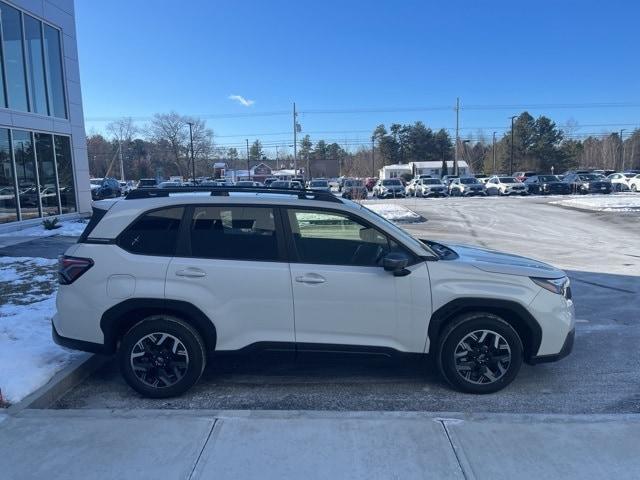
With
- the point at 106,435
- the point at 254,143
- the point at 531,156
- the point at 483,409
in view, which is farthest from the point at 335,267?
the point at 254,143

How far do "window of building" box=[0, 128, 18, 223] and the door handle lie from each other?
590 inches

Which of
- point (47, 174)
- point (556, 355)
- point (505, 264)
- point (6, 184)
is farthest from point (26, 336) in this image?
point (47, 174)

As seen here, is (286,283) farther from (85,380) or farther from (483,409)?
(85,380)

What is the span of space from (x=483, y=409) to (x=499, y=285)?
3.23 ft

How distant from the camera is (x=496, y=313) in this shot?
405cm

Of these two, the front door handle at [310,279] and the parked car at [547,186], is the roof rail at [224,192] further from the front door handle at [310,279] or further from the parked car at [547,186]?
the parked car at [547,186]

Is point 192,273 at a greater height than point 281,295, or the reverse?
point 192,273

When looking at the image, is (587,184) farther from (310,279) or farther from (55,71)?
(310,279)

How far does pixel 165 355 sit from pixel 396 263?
2.03 meters

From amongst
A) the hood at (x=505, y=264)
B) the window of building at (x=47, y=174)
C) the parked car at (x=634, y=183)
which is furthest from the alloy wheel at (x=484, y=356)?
the parked car at (x=634, y=183)

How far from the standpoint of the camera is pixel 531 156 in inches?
3174

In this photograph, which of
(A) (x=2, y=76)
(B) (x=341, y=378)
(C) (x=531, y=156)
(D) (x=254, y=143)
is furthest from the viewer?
(D) (x=254, y=143)

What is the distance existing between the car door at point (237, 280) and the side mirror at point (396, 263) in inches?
31.0

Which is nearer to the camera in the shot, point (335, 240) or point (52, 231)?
point (335, 240)
